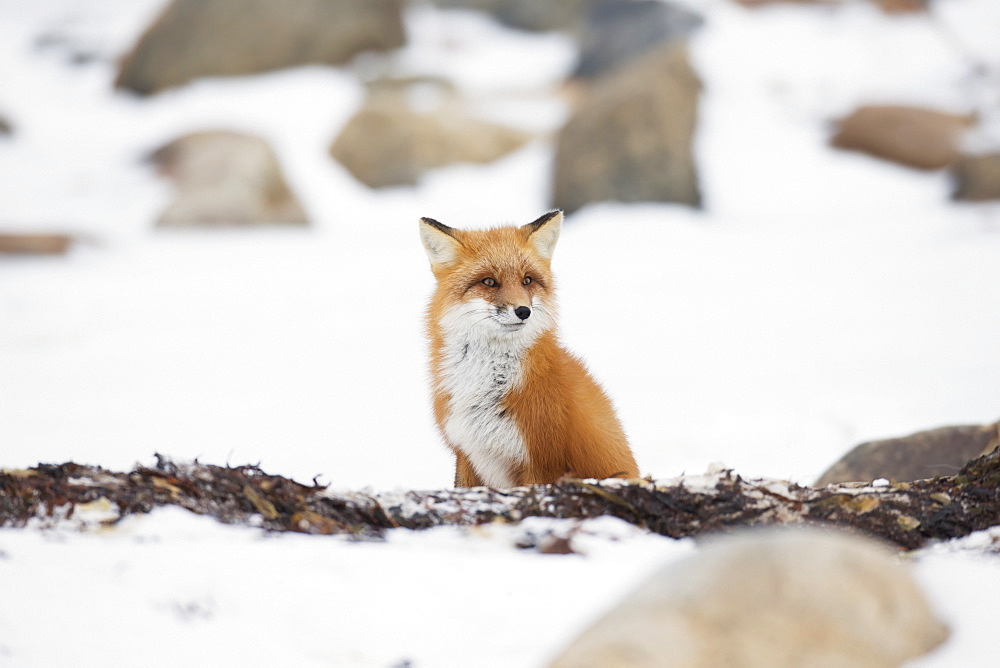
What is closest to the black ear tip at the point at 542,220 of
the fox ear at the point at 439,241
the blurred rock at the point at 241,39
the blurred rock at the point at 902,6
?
the fox ear at the point at 439,241

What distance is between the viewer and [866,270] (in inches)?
384

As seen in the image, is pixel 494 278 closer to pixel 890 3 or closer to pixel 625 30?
pixel 890 3

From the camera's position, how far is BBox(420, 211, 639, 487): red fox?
3.81 metres

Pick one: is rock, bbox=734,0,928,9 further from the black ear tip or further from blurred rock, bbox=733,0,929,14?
the black ear tip

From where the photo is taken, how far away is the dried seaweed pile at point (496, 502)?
2998 mm

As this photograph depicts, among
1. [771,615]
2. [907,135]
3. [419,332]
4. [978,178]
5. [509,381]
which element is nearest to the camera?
[771,615]

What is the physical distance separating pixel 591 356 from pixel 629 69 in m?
7.01

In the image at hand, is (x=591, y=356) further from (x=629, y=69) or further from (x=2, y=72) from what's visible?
(x=2, y=72)

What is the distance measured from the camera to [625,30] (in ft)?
61.3

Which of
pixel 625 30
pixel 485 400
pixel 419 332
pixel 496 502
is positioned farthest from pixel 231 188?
pixel 496 502

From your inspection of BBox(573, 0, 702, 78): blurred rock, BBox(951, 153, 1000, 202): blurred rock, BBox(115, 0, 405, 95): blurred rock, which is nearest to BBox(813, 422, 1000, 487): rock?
BBox(951, 153, 1000, 202): blurred rock

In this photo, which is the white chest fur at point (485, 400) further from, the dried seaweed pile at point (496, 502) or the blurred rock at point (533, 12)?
the blurred rock at point (533, 12)

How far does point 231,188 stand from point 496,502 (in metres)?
11.1

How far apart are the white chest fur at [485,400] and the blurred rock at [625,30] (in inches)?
544
